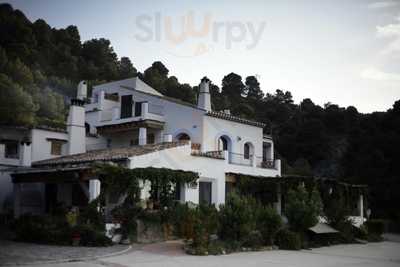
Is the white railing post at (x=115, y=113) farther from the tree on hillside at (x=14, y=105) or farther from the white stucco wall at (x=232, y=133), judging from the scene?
the white stucco wall at (x=232, y=133)

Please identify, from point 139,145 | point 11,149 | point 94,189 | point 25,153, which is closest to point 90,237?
point 94,189

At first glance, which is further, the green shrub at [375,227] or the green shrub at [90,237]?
the green shrub at [375,227]

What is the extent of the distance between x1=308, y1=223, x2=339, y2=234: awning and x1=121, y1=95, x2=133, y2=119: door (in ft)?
46.9

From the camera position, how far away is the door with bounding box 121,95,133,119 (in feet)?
99.5

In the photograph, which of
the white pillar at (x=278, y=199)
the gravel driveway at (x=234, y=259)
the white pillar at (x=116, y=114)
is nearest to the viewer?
the gravel driveway at (x=234, y=259)

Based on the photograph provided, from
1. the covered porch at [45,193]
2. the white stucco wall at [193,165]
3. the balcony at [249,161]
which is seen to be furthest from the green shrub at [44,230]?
the balcony at [249,161]

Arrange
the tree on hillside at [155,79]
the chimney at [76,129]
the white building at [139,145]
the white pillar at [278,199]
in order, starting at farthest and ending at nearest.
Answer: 1. the tree on hillside at [155,79]
2. the chimney at [76,129]
3. the white pillar at [278,199]
4. the white building at [139,145]

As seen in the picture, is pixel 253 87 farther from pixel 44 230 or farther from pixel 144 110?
pixel 44 230

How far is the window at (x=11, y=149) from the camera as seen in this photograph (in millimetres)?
26891

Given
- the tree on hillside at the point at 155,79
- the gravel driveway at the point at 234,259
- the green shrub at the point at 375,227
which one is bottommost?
the green shrub at the point at 375,227

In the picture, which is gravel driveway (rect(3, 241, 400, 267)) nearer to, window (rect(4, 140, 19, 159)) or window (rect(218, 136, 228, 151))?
window (rect(218, 136, 228, 151))

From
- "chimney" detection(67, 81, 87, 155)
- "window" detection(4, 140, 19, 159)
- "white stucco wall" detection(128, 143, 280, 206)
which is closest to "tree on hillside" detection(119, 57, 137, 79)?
"chimney" detection(67, 81, 87, 155)

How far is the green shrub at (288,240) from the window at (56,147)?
14.6m

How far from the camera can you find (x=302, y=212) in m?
20.8
